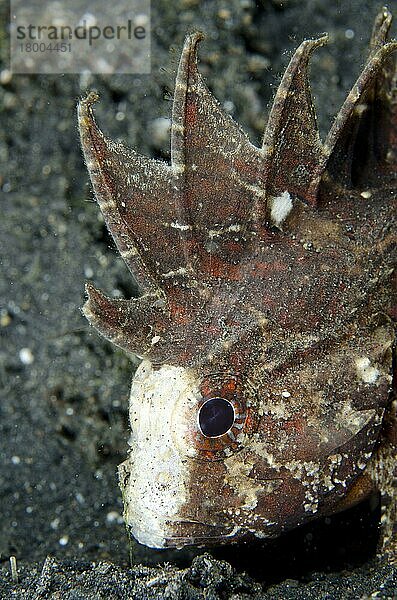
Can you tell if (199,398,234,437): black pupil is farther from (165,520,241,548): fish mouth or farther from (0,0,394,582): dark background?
(0,0,394,582): dark background

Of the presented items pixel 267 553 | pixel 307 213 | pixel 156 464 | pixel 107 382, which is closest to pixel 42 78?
pixel 107 382

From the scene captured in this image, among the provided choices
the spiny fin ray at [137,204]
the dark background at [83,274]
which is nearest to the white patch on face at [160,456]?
the spiny fin ray at [137,204]

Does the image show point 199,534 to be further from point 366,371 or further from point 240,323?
point 366,371

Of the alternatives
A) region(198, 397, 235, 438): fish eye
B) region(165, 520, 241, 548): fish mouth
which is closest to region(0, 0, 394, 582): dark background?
region(165, 520, 241, 548): fish mouth

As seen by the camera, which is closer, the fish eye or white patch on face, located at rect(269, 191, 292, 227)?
the fish eye

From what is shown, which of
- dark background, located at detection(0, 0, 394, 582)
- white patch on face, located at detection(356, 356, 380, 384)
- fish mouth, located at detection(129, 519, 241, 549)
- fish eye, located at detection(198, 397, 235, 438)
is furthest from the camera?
dark background, located at detection(0, 0, 394, 582)

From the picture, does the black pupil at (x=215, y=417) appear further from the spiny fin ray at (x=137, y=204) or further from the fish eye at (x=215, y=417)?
the spiny fin ray at (x=137, y=204)

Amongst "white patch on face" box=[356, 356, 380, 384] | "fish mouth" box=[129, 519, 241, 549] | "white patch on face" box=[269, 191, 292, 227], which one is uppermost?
"white patch on face" box=[269, 191, 292, 227]

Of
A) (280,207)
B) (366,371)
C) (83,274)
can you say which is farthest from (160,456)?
(83,274)
